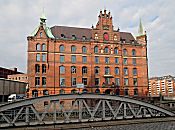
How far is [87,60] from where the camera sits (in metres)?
44.4

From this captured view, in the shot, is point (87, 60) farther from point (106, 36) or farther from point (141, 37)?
point (141, 37)

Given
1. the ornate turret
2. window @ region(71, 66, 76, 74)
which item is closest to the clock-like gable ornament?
the ornate turret

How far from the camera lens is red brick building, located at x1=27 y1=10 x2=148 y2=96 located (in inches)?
1610

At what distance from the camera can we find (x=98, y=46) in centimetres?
4531

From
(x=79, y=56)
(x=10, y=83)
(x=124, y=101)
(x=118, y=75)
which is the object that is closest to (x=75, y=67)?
(x=79, y=56)

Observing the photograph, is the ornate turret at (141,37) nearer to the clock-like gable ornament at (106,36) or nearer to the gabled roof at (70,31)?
the clock-like gable ornament at (106,36)

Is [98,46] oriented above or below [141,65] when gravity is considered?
above

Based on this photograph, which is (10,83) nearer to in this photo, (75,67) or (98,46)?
(75,67)

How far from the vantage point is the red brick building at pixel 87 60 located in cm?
4091

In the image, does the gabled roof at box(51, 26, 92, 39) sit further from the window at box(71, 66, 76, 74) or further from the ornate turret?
the ornate turret

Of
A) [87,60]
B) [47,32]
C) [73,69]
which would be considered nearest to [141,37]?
[87,60]

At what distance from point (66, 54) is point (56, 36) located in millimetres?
4196

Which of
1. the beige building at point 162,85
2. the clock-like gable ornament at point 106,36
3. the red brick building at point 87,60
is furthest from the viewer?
the beige building at point 162,85

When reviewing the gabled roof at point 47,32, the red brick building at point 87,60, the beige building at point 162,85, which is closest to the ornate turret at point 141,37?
the red brick building at point 87,60
